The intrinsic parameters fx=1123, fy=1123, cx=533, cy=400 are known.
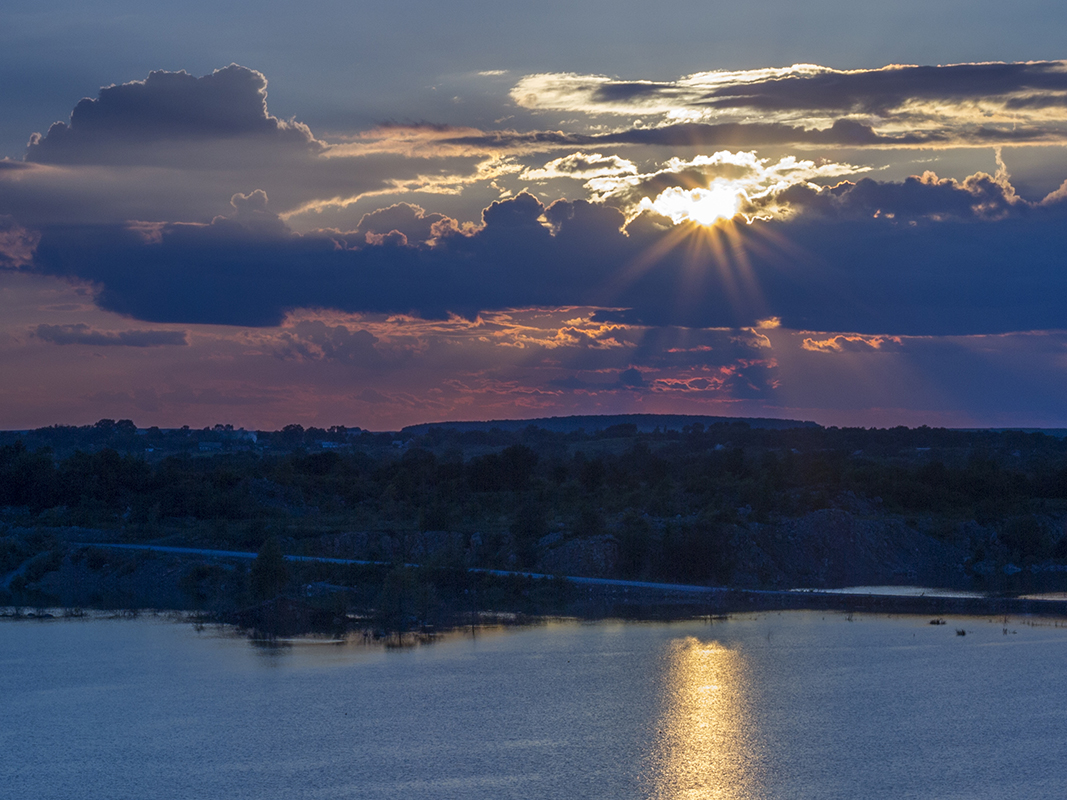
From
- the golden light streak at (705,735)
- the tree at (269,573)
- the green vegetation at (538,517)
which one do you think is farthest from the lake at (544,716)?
the green vegetation at (538,517)

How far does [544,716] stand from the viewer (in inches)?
1180

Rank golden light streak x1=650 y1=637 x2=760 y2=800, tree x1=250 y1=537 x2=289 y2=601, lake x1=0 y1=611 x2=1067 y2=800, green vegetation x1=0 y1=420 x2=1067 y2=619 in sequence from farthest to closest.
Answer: green vegetation x1=0 y1=420 x2=1067 y2=619, tree x1=250 y1=537 x2=289 y2=601, lake x1=0 y1=611 x2=1067 y2=800, golden light streak x1=650 y1=637 x2=760 y2=800

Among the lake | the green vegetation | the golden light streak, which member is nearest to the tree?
the green vegetation

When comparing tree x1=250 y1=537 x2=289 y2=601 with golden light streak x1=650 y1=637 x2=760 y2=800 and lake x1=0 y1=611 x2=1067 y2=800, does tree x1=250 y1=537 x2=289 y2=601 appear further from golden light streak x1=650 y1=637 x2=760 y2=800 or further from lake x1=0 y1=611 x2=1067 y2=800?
golden light streak x1=650 y1=637 x2=760 y2=800

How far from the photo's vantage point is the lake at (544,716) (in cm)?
2398

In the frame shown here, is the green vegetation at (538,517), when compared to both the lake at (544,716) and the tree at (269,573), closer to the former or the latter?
the tree at (269,573)

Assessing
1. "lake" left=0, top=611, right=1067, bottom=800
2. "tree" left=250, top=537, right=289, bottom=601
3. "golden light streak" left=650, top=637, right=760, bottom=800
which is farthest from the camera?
"tree" left=250, top=537, right=289, bottom=601

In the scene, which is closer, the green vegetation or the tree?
the tree

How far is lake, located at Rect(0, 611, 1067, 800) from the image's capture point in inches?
944

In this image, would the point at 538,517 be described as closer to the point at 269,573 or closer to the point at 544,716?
the point at 269,573

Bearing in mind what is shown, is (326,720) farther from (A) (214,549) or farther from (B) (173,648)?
(A) (214,549)

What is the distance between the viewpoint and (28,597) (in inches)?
2411

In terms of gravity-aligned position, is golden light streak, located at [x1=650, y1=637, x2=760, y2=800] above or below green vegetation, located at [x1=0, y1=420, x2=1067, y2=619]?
below

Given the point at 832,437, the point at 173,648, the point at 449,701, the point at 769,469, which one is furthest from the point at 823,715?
the point at 832,437
